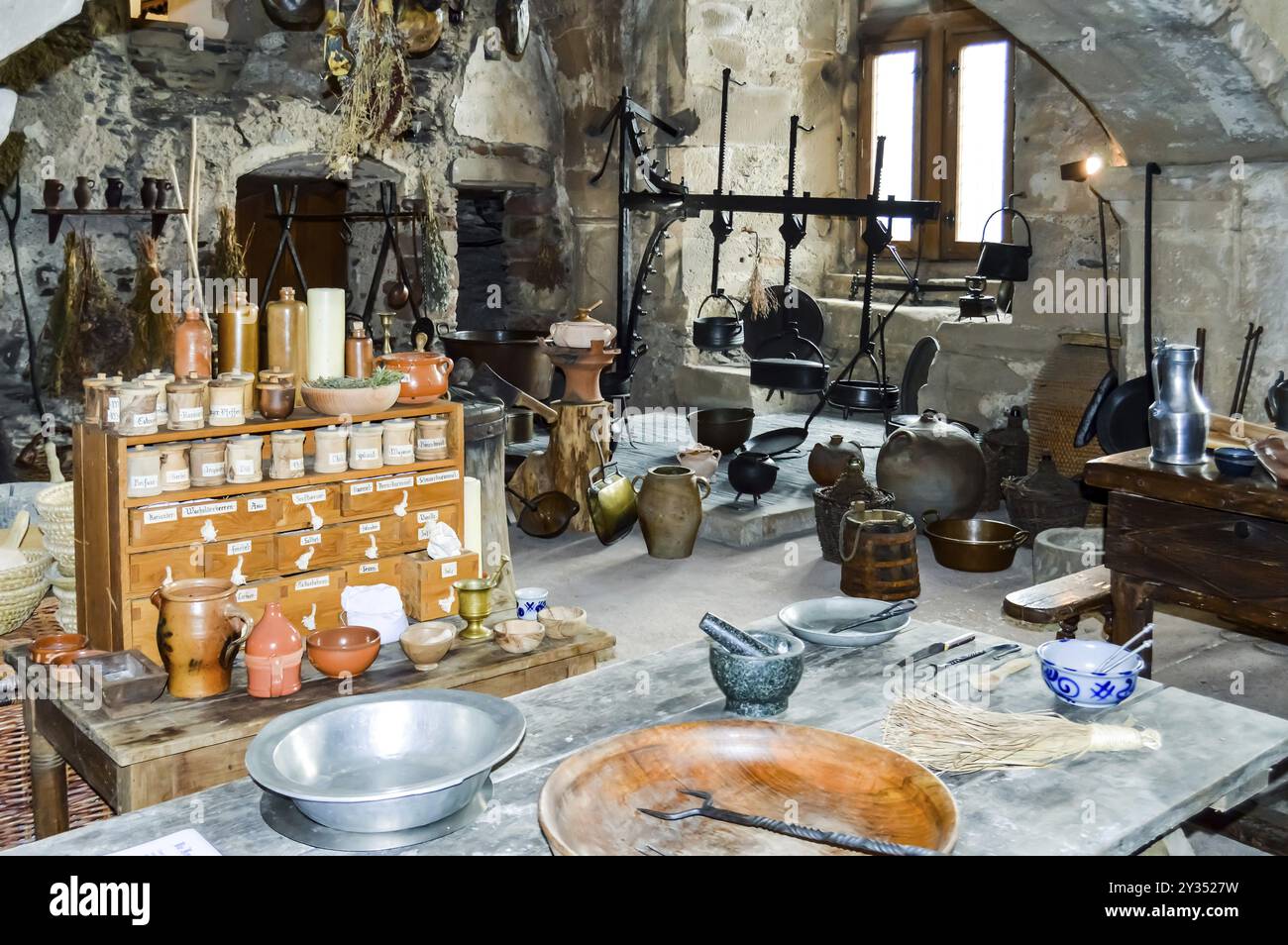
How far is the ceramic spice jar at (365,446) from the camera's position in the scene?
3.61m

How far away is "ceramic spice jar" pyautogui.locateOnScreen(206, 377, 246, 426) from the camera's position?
3.39 m

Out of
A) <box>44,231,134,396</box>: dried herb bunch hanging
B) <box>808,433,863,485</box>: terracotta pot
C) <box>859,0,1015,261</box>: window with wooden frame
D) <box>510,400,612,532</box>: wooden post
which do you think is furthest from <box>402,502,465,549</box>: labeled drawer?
<box>859,0,1015,261</box>: window with wooden frame

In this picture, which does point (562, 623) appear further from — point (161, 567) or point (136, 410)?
point (136, 410)

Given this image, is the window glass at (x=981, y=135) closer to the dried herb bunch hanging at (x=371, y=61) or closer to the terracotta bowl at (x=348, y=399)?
the dried herb bunch hanging at (x=371, y=61)

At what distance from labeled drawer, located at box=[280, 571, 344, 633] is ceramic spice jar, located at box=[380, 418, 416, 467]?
0.36 metres

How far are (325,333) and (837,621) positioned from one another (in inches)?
69.8

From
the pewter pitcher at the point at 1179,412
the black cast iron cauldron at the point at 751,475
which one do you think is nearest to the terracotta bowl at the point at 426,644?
the pewter pitcher at the point at 1179,412

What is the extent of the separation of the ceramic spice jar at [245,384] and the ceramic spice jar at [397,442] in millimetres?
370

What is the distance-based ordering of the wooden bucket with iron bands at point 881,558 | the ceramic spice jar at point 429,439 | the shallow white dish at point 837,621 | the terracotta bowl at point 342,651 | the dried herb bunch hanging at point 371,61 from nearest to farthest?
the shallow white dish at point 837,621 < the terracotta bowl at point 342,651 < the ceramic spice jar at point 429,439 < the dried herb bunch hanging at point 371,61 < the wooden bucket with iron bands at point 881,558

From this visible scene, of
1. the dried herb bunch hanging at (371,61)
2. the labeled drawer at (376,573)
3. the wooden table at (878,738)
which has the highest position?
the dried herb bunch hanging at (371,61)

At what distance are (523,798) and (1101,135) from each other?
5703 mm

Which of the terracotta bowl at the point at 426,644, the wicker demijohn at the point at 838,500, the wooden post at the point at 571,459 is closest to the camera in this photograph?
the terracotta bowl at the point at 426,644

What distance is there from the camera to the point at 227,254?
7.62 m

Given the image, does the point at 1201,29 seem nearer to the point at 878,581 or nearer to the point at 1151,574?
the point at 1151,574
